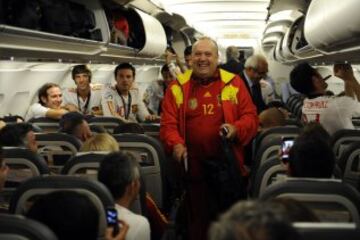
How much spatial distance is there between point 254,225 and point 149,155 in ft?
10.8

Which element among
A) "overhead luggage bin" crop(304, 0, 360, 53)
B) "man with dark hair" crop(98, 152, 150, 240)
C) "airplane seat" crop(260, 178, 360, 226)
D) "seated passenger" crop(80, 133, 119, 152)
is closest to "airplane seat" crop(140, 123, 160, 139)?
"overhead luggage bin" crop(304, 0, 360, 53)

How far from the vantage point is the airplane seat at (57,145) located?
4.68m

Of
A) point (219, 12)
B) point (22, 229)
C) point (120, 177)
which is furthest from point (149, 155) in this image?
point (219, 12)

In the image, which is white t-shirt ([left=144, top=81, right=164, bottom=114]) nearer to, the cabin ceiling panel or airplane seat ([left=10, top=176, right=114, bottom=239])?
the cabin ceiling panel

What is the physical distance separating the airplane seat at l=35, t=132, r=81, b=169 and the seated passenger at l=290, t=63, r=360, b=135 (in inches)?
95.0

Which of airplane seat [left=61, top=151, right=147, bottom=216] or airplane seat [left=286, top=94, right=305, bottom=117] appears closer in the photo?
airplane seat [left=61, top=151, right=147, bottom=216]

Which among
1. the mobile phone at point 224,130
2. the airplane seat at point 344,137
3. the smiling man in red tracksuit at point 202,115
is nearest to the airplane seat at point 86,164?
the mobile phone at point 224,130

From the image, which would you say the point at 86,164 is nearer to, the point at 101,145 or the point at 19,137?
the point at 101,145

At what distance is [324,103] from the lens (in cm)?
581

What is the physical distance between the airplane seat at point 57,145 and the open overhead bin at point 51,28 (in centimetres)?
78

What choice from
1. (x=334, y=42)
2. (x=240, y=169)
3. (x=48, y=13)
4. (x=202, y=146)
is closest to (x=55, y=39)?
(x=48, y=13)

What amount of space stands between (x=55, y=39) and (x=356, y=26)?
2.58 m

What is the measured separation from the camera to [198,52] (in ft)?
16.7

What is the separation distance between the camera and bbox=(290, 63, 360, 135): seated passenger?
5.58m
